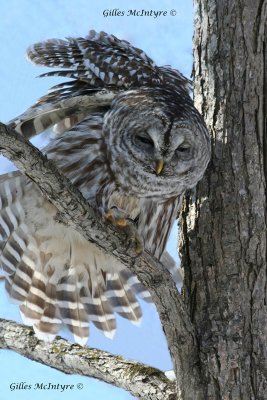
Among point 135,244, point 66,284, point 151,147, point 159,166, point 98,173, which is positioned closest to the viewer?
point 135,244

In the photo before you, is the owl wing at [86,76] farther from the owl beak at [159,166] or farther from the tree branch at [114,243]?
the tree branch at [114,243]

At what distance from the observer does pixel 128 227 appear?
10.2ft

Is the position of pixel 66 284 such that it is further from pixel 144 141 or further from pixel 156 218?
pixel 144 141

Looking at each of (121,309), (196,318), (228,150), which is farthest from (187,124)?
(121,309)

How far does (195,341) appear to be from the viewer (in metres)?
3.25

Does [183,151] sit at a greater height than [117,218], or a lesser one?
greater

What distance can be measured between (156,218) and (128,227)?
664 millimetres

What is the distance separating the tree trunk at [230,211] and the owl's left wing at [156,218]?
0.28 ft

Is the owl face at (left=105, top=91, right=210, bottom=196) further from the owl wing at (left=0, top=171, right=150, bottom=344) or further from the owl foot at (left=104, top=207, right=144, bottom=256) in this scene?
the owl wing at (left=0, top=171, right=150, bottom=344)

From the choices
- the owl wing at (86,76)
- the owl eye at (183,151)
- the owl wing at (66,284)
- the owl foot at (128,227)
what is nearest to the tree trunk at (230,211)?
the owl eye at (183,151)

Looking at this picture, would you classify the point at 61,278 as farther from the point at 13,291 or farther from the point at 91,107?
the point at 91,107

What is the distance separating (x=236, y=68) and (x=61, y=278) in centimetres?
156

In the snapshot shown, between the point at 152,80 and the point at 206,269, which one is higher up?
the point at 152,80

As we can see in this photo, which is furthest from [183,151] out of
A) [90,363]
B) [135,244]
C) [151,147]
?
[90,363]
